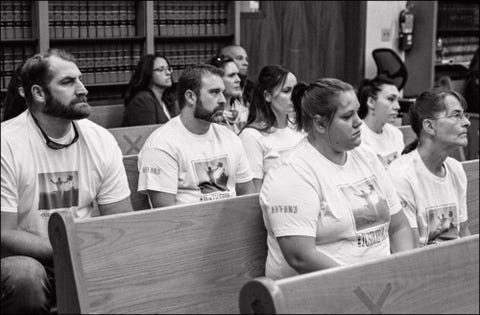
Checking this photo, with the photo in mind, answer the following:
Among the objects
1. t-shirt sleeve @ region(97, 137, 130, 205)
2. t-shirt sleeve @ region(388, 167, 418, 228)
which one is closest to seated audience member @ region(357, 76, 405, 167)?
t-shirt sleeve @ region(388, 167, 418, 228)

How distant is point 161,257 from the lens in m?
2.48

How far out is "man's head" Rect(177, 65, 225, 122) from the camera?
3.66 metres

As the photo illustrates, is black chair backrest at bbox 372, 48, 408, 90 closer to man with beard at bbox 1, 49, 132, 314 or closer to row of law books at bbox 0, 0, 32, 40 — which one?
row of law books at bbox 0, 0, 32, 40

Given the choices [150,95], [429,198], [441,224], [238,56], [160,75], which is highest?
[238,56]

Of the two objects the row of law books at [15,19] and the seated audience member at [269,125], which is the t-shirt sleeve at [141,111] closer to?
the row of law books at [15,19]

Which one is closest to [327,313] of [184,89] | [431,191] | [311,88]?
[311,88]

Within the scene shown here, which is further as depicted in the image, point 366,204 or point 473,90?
point 473,90

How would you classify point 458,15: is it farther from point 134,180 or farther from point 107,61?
point 134,180

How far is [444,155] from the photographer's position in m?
3.21

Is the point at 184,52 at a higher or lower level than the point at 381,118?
higher

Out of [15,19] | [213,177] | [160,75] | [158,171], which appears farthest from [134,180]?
[15,19]

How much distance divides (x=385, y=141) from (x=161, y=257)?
2330 millimetres

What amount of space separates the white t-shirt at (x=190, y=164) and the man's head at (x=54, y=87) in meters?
0.60

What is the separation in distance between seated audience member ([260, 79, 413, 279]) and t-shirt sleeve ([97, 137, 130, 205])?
1.92 feet
